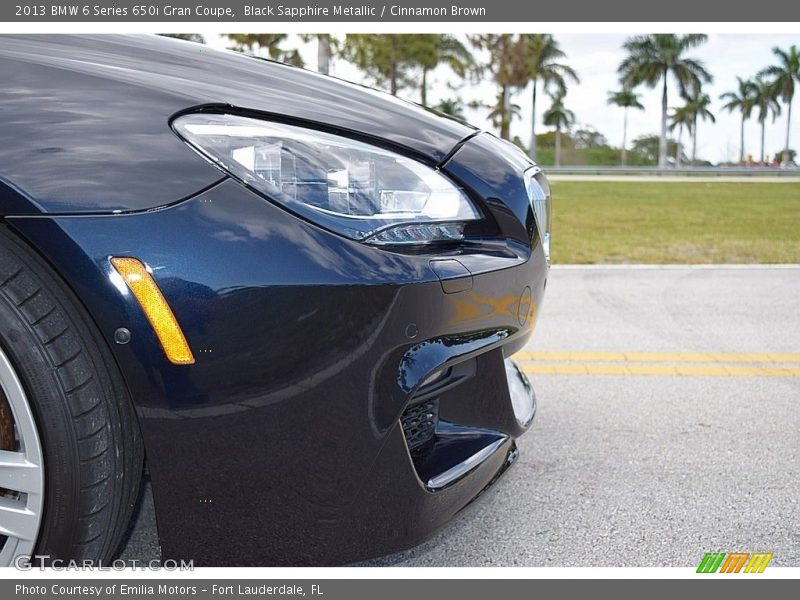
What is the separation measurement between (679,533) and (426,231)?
1.17 metres

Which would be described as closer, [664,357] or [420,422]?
[420,422]

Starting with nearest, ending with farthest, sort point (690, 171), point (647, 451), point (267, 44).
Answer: point (647, 451) < point (267, 44) < point (690, 171)

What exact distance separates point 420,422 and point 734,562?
94cm

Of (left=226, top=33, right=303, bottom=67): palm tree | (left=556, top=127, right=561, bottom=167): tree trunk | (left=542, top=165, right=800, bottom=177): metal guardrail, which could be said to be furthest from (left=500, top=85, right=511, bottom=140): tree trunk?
(left=226, top=33, right=303, bottom=67): palm tree

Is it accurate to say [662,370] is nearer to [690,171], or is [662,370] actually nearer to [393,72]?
[393,72]

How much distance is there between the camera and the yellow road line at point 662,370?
3639 millimetres

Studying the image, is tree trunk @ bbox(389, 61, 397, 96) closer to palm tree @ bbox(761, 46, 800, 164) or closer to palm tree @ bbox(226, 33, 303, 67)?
palm tree @ bbox(226, 33, 303, 67)

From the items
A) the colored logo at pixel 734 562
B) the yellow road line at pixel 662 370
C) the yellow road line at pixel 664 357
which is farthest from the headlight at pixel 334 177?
the yellow road line at pixel 664 357

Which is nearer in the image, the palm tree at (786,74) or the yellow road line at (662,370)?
the yellow road line at (662,370)

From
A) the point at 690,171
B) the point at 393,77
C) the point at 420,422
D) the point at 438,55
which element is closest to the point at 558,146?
the point at 690,171

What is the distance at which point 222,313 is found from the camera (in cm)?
146

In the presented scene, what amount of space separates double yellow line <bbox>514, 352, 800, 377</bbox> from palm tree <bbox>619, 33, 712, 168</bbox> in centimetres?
5166

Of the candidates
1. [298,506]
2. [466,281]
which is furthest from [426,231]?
[298,506]

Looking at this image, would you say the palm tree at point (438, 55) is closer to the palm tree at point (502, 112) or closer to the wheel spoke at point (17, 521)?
the palm tree at point (502, 112)
